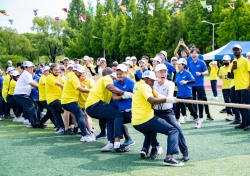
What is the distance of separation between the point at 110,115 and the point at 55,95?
2912 millimetres

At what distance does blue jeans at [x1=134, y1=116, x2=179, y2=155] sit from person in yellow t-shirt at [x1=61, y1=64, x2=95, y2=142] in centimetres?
241

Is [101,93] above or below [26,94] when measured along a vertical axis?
above

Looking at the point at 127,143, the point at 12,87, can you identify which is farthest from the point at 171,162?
the point at 12,87

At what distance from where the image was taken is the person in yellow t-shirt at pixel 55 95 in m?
9.82

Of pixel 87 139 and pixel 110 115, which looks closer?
pixel 110 115

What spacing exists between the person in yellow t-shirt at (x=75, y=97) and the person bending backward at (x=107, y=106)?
2.73ft

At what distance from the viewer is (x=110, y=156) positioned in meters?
7.02

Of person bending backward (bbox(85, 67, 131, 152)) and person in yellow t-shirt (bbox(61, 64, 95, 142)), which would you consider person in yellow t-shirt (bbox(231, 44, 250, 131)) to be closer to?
person bending backward (bbox(85, 67, 131, 152))

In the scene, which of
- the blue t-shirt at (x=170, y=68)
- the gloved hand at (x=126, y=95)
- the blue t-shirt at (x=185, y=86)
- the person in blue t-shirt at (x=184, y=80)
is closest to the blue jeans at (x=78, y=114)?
the gloved hand at (x=126, y=95)

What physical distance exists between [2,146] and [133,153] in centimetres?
304

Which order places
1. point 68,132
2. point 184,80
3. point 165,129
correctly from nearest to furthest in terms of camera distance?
point 165,129, point 68,132, point 184,80

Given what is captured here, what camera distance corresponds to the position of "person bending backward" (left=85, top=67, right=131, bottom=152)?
737 cm

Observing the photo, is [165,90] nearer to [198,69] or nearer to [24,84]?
[198,69]

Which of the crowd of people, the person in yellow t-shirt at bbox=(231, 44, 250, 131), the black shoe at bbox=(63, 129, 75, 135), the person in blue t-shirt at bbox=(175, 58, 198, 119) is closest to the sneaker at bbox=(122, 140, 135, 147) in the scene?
the crowd of people
